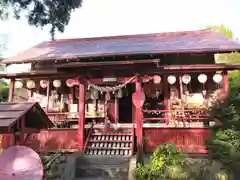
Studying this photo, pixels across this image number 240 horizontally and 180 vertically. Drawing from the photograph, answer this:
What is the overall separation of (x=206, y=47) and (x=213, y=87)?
7.51 feet

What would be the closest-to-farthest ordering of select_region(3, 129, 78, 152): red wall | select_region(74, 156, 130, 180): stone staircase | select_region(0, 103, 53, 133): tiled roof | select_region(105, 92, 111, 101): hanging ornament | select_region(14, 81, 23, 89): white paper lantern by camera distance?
select_region(0, 103, 53, 133): tiled roof, select_region(74, 156, 130, 180): stone staircase, select_region(3, 129, 78, 152): red wall, select_region(105, 92, 111, 101): hanging ornament, select_region(14, 81, 23, 89): white paper lantern

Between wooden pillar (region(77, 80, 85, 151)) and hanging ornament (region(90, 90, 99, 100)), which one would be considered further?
hanging ornament (region(90, 90, 99, 100))

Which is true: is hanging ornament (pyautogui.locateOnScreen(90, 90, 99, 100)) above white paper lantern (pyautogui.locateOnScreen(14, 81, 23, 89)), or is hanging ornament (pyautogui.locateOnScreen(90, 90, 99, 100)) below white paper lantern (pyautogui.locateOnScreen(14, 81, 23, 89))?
below

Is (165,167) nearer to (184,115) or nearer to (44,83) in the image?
(184,115)

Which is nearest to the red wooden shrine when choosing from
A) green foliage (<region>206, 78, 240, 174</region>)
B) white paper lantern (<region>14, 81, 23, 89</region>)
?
white paper lantern (<region>14, 81, 23, 89</region>)

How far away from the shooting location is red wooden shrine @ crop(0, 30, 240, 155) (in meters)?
10.2

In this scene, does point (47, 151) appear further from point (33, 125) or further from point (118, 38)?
point (118, 38)

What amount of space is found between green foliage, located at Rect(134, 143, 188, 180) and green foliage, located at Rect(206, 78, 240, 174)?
102cm

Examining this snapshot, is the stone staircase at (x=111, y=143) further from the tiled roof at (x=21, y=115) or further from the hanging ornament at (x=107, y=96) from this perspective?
the tiled roof at (x=21, y=115)

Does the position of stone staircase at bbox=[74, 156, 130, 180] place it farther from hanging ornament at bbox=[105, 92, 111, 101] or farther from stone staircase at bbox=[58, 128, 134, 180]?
hanging ornament at bbox=[105, 92, 111, 101]

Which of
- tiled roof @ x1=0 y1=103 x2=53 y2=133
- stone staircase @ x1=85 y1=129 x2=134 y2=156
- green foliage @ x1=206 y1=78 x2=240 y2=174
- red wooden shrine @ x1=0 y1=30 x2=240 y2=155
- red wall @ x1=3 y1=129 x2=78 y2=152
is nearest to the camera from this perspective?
tiled roof @ x1=0 y1=103 x2=53 y2=133

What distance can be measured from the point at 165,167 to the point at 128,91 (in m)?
6.92

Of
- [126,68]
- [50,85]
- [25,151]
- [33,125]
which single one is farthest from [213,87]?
[25,151]

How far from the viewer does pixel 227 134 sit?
794cm
